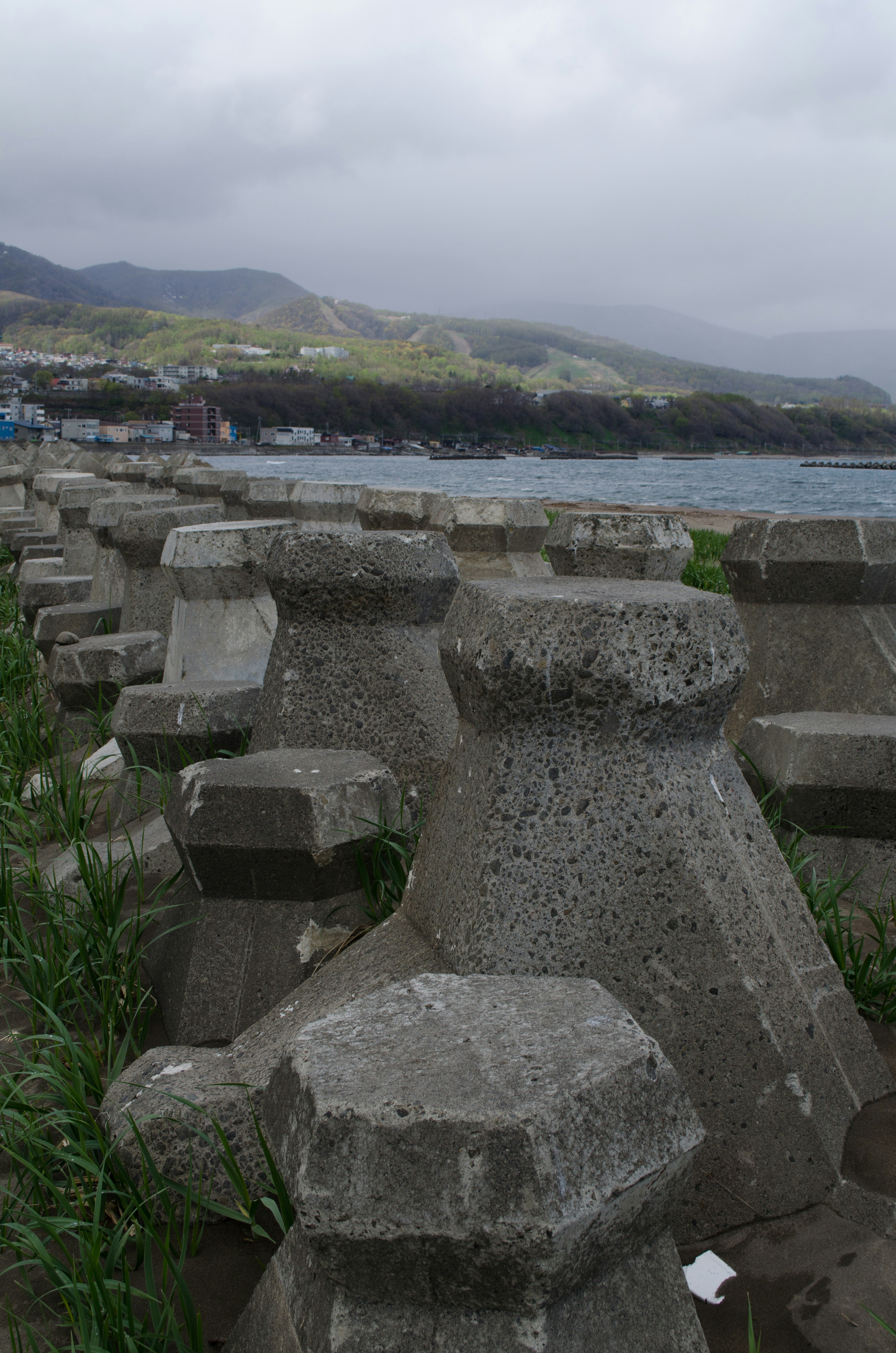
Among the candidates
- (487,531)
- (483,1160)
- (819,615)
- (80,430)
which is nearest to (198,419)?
(80,430)

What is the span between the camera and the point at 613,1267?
1.14 meters

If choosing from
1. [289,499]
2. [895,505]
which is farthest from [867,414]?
[289,499]

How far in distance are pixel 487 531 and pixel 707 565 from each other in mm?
4009

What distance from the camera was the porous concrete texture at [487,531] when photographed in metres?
6.97

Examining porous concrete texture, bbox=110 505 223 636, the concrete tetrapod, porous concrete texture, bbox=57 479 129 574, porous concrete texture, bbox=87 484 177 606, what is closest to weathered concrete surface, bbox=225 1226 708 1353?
the concrete tetrapod

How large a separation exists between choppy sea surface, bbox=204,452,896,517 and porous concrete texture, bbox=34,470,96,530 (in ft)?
13.9

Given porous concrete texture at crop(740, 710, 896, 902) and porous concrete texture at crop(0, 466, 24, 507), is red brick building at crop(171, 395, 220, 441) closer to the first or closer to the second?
porous concrete texture at crop(0, 466, 24, 507)

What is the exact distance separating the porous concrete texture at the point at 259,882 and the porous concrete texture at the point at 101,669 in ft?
8.35

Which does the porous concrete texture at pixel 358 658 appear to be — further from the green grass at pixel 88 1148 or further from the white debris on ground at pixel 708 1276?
the white debris on ground at pixel 708 1276

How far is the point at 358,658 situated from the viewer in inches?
114

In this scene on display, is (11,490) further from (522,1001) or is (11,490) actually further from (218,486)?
(522,1001)

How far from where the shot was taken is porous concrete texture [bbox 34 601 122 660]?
19.7ft

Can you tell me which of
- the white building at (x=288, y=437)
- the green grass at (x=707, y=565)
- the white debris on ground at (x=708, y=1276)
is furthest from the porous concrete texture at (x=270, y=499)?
the white building at (x=288, y=437)

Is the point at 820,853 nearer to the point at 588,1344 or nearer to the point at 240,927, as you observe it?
the point at 240,927
